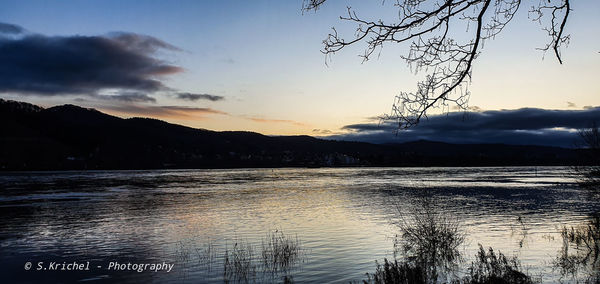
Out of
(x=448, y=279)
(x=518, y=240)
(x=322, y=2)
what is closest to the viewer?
(x=322, y=2)

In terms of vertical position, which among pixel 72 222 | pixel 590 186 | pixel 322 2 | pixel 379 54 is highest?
pixel 322 2

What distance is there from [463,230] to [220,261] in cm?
1816

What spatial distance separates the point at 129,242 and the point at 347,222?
17.2 metres

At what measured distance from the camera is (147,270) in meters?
19.3

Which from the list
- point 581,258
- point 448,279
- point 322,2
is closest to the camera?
point 322,2

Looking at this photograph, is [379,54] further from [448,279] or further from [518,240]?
[518,240]

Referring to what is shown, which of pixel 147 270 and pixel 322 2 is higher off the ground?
pixel 322 2

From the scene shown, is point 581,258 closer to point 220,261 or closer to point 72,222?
point 220,261

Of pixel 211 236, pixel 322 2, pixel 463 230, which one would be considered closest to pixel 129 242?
pixel 211 236

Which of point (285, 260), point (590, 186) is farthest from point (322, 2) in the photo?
point (590, 186)

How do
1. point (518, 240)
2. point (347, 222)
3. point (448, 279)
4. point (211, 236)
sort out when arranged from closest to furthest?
1. point (448, 279)
2. point (518, 240)
3. point (211, 236)
4. point (347, 222)

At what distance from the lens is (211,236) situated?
95.0ft

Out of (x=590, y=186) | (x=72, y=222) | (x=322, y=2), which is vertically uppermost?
(x=322, y=2)

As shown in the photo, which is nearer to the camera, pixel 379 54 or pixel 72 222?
pixel 379 54
